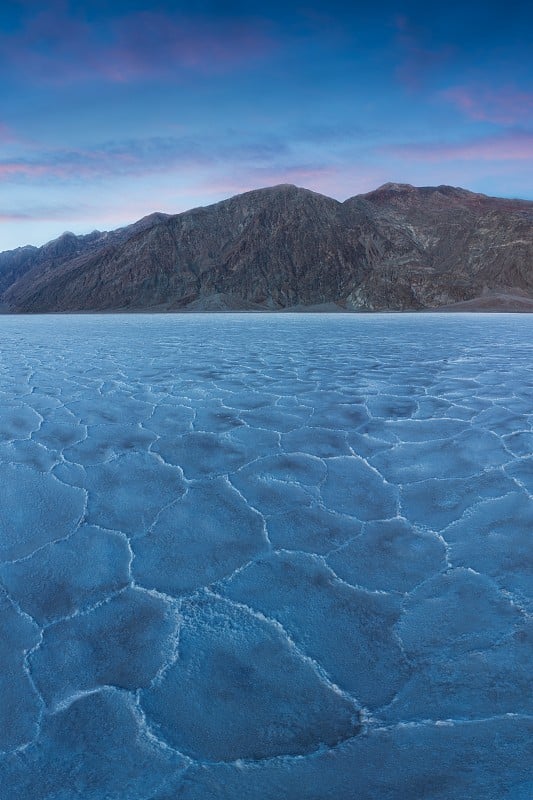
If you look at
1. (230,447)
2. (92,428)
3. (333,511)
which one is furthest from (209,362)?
(333,511)

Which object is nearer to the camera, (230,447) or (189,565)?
(189,565)

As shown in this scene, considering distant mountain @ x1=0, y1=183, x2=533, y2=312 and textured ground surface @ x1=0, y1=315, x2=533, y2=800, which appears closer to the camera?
textured ground surface @ x1=0, y1=315, x2=533, y2=800

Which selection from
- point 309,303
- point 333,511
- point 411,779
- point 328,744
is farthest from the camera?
point 309,303

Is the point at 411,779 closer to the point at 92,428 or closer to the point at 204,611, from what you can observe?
the point at 204,611

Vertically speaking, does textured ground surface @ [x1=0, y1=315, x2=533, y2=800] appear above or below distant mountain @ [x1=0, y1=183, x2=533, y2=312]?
below
